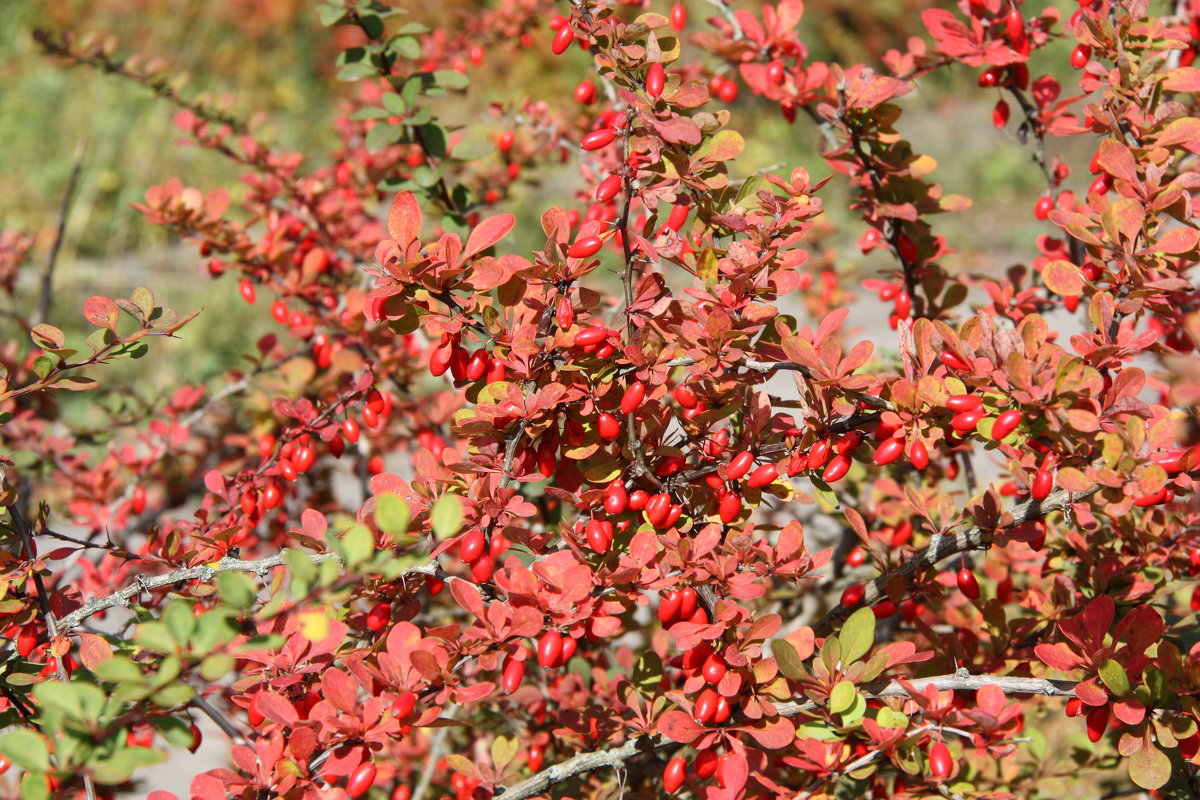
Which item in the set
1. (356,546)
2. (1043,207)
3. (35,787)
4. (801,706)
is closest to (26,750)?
(35,787)

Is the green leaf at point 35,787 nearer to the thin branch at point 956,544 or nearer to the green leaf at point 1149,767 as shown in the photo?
the thin branch at point 956,544

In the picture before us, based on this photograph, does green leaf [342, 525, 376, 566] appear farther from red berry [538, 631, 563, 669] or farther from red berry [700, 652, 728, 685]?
red berry [700, 652, 728, 685]

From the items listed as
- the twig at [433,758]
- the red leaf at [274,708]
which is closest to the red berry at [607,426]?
the red leaf at [274,708]

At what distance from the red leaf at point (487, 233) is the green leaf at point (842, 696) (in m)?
0.63

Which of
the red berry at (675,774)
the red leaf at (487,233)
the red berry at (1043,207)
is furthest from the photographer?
the red berry at (1043,207)

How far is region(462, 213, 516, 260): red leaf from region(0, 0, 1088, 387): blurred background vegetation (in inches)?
135

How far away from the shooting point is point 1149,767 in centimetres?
103

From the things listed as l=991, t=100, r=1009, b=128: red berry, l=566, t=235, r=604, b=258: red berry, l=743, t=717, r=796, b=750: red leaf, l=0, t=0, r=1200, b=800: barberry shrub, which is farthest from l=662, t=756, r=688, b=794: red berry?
l=991, t=100, r=1009, b=128: red berry

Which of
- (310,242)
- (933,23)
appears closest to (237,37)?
(310,242)

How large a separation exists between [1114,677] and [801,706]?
13.5 inches

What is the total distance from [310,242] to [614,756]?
1.21 m

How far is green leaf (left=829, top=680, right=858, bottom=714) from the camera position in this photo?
Answer: 102cm

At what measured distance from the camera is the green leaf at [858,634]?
3.49 ft

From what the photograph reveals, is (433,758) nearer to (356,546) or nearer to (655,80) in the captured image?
(356,546)
